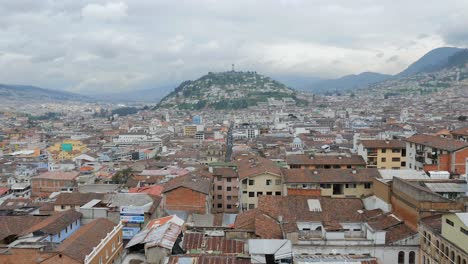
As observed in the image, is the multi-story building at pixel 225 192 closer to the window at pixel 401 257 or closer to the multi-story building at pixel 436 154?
the multi-story building at pixel 436 154

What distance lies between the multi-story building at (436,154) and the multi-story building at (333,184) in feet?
17.3

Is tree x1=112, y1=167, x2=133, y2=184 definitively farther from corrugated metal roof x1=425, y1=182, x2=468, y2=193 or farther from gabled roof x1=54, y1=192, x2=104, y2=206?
corrugated metal roof x1=425, y1=182, x2=468, y2=193

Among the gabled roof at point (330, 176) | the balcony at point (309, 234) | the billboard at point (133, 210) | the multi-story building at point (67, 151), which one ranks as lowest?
the multi-story building at point (67, 151)

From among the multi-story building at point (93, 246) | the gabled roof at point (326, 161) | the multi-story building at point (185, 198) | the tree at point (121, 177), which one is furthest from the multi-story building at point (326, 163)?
the tree at point (121, 177)

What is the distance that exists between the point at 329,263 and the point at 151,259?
678 cm

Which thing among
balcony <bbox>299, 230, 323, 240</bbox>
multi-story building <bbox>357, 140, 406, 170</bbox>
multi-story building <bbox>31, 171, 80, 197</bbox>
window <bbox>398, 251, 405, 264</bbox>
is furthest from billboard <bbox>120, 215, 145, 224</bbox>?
multi-story building <bbox>31, 171, 80, 197</bbox>

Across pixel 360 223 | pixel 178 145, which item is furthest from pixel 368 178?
pixel 178 145

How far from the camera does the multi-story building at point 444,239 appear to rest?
49.5 ft

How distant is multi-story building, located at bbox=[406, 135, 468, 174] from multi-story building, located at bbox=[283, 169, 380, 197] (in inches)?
208

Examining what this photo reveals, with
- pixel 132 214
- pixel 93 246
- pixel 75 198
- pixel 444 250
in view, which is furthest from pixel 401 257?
pixel 75 198

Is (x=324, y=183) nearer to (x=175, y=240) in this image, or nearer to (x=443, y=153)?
(x=443, y=153)

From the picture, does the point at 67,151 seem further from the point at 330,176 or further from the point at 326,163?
the point at 330,176

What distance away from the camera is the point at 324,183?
27.9 meters

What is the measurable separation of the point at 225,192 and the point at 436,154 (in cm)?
1679
